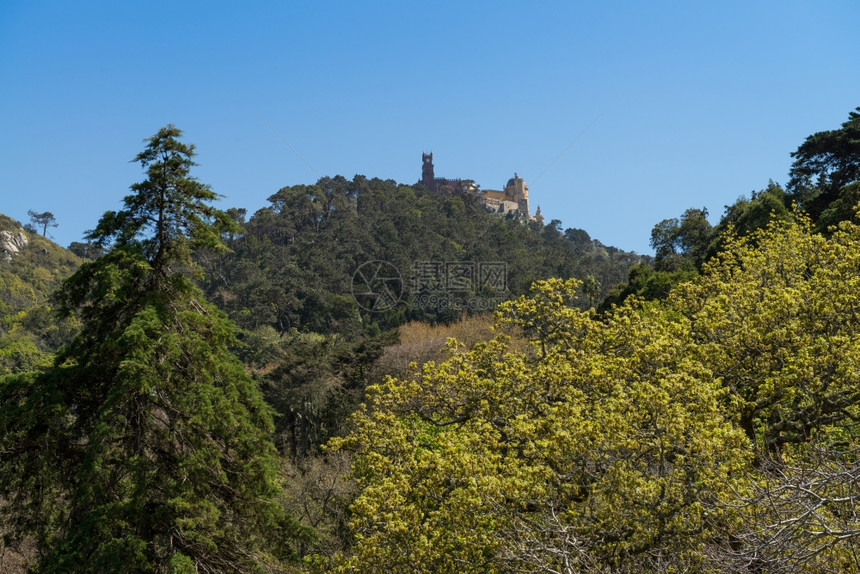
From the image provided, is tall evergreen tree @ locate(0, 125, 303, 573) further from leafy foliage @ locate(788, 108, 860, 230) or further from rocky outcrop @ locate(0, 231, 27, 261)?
rocky outcrop @ locate(0, 231, 27, 261)

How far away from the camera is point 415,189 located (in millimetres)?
106625

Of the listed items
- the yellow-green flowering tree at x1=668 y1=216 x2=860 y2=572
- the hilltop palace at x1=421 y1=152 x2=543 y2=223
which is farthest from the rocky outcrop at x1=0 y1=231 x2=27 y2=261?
the yellow-green flowering tree at x1=668 y1=216 x2=860 y2=572

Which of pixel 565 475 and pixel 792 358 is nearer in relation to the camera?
pixel 565 475

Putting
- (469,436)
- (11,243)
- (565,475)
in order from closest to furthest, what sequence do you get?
(565,475) < (469,436) < (11,243)

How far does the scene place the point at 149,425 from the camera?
9.80m

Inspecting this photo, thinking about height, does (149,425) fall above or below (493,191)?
below

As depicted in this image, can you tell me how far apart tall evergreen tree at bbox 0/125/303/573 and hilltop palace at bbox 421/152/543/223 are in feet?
369

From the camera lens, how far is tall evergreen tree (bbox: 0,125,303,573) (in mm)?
9195

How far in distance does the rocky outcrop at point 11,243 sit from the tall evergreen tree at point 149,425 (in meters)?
74.4

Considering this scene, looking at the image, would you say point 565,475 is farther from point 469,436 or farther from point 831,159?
point 831,159

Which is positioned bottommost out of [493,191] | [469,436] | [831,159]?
[469,436]

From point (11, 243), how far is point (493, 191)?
258 ft

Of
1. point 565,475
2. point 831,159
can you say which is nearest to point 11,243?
point 831,159

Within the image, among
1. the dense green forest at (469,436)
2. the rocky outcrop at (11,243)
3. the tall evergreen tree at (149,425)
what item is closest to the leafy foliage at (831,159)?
the dense green forest at (469,436)
